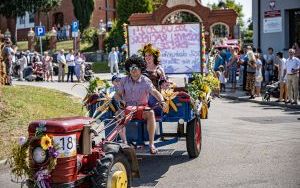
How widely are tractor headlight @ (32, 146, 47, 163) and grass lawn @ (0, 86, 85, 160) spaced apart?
4.12 metres

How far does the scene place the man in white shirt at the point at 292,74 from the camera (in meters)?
19.5

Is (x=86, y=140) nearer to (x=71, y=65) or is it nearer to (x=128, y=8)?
(x=71, y=65)

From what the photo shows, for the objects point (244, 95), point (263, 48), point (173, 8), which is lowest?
point (244, 95)

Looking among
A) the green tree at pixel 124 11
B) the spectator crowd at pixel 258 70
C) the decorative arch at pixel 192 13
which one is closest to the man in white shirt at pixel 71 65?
the spectator crowd at pixel 258 70

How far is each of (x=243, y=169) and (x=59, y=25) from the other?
55.0 m

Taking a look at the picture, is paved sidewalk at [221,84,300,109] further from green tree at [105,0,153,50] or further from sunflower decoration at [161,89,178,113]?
green tree at [105,0,153,50]

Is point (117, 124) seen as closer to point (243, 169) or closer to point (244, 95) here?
point (243, 169)

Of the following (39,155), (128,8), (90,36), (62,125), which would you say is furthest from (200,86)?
(90,36)

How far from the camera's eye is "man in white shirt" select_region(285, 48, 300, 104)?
19.5 metres

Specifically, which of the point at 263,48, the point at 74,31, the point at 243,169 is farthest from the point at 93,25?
the point at 243,169

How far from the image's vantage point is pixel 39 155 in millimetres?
6543

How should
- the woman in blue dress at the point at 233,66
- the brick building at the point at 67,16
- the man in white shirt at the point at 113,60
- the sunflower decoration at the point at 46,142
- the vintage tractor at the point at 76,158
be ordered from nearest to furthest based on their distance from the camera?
the sunflower decoration at the point at 46,142, the vintage tractor at the point at 76,158, the woman in blue dress at the point at 233,66, the man in white shirt at the point at 113,60, the brick building at the point at 67,16

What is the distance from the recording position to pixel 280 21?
26.9m

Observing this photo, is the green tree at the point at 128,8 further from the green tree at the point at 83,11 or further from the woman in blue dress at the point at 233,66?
the woman in blue dress at the point at 233,66
